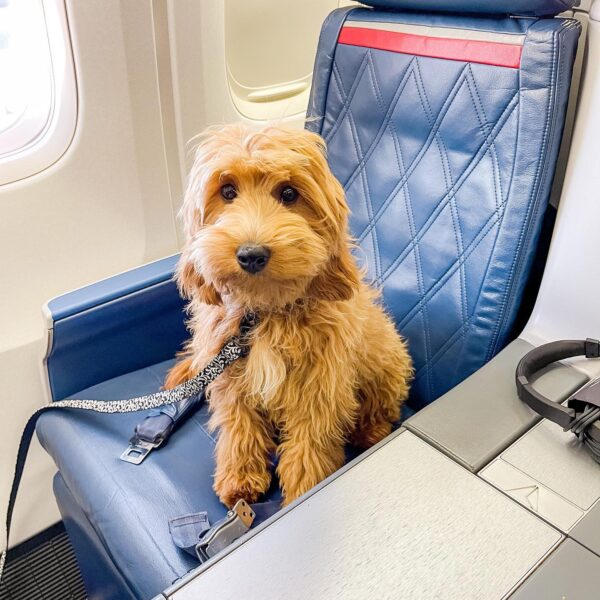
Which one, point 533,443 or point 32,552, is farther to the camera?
point 32,552

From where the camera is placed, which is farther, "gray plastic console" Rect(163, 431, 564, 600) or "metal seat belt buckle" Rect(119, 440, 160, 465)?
"metal seat belt buckle" Rect(119, 440, 160, 465)

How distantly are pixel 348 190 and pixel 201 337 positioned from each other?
23.5 inches

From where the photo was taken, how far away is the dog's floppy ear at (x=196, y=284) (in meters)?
1.20

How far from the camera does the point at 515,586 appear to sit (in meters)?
0.75

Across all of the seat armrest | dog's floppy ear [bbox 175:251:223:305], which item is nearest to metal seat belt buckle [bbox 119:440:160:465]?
the seat armrest

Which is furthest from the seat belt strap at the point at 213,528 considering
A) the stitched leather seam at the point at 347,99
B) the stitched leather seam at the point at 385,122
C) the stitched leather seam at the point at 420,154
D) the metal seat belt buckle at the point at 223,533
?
the stitched leather seam at the point at 347,99

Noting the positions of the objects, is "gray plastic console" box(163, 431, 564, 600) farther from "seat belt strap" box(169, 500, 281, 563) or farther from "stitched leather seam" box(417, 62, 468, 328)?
"stitched leather seam" box(417, 62, 468, 328)

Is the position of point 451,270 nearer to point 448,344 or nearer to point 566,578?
point 448,344

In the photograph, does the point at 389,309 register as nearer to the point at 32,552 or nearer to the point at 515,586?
the point at 515,586

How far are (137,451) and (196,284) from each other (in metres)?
0.46

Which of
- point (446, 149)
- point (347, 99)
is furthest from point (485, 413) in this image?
point (347, 99)

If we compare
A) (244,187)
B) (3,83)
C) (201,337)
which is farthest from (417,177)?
(3,83)

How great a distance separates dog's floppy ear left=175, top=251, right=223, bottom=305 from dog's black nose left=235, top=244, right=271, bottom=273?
0.59 ft

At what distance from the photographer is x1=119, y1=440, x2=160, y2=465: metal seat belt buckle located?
4.45 ft
